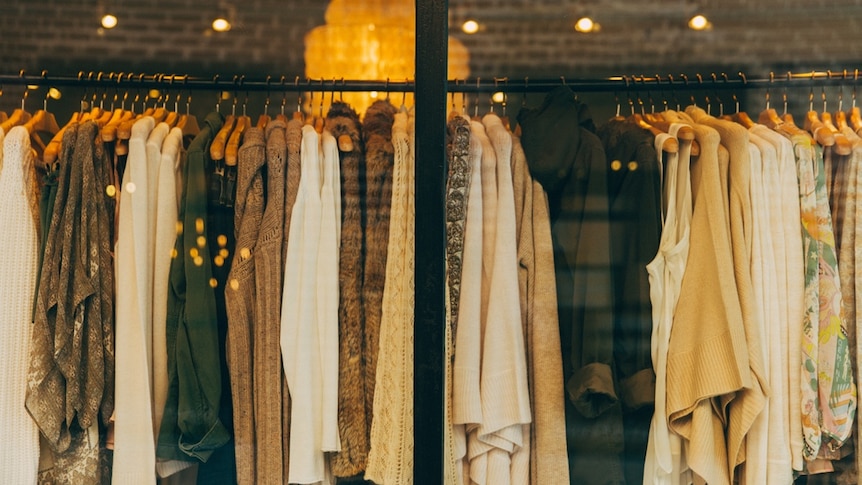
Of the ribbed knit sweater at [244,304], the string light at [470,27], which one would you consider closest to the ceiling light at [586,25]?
the string light at [470,27]

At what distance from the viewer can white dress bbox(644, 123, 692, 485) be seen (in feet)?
5.54

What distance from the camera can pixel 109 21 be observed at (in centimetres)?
199

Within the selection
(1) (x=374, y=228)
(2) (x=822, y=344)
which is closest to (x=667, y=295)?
(2) (x=822, y=344)

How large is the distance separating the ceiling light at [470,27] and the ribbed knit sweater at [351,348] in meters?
0.54

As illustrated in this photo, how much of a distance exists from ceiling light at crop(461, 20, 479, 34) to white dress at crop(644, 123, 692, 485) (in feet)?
1.83

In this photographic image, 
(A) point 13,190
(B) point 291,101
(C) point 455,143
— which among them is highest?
(B) point 291,101

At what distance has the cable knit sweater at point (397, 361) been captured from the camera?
5.53 feet

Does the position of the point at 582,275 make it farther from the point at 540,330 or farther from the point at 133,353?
the point at 133,353

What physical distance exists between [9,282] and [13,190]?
0.64ft

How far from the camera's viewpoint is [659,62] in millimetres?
2002

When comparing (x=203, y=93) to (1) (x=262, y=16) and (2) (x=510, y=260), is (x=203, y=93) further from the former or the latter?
(2) (x=510, y=260)

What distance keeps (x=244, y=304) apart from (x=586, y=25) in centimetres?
109

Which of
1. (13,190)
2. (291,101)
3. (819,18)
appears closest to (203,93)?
(291,101)

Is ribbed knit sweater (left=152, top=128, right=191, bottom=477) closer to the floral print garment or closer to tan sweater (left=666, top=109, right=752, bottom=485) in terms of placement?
tan sweater (left=666, top=109, right=752, bottom=485)
